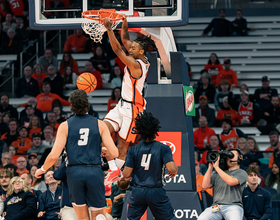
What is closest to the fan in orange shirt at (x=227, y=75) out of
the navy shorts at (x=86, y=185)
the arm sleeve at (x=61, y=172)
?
the arm sleeve at (x=61, y=172)

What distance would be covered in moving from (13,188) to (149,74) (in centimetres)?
315

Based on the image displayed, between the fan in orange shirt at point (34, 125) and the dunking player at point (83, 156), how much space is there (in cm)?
669

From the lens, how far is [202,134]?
11641 millimetres

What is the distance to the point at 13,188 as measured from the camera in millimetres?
8414

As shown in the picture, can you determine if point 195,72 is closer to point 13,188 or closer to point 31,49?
point 31,49

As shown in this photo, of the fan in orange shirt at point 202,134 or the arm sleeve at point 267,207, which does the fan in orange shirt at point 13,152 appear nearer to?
the fan in orange shirt at point 202,134

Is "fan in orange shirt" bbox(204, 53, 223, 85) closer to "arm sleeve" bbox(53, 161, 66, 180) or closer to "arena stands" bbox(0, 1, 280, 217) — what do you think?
"arena stands" bbox(0, 1, 280, 217)

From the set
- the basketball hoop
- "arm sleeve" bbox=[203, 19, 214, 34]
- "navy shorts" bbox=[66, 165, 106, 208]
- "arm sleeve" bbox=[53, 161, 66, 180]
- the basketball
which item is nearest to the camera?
"navy shorts" bbox=[66, 165, 106, 208]

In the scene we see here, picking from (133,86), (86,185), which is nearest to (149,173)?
(86,185)

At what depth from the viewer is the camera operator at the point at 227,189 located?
6910mm

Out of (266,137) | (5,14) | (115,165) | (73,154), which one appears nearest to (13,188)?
(115,165)

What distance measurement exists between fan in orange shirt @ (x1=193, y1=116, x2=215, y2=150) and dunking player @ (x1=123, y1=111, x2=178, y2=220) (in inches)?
227

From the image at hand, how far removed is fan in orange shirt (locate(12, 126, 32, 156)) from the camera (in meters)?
11.8

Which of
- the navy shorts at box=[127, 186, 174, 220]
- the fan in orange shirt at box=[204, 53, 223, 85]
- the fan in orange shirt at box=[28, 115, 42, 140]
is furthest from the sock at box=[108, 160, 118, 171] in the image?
the fan in orange shirt at box=[204, 53, 223, 85]
